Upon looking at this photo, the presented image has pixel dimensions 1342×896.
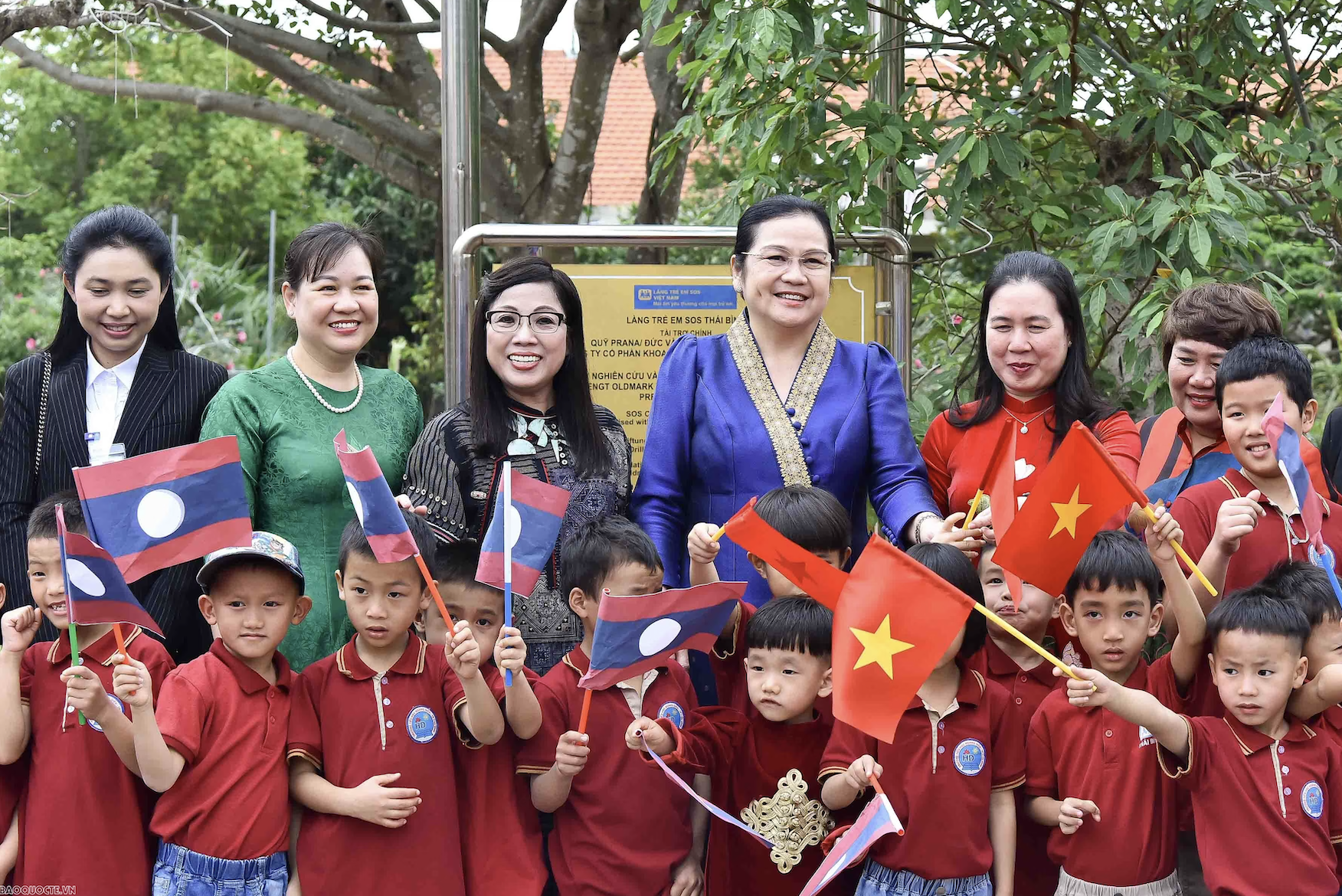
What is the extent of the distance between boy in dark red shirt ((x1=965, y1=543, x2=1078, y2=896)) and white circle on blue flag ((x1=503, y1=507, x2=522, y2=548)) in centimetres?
113

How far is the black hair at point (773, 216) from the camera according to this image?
12.5ft

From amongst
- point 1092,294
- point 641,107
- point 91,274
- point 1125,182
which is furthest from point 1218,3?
point 641,107

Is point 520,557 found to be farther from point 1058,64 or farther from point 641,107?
point 641,107

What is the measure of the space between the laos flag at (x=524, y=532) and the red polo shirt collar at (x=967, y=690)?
0.94 m

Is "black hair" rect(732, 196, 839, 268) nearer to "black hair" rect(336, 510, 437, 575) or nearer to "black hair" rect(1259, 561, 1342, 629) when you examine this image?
"black hair" rect(336, 510, 437, 575)

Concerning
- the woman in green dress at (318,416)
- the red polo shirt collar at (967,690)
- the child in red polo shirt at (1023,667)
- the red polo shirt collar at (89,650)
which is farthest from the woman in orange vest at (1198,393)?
the red polo shirt collar at (89,650)

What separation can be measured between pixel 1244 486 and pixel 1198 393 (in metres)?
0.36

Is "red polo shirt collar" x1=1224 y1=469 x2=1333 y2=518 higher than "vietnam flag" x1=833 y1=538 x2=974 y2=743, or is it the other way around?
"red polo shirt collar" x1=1224 y1=469 x2=1333 y2=518

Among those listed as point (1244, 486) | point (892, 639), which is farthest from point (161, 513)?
point (1244, 486)

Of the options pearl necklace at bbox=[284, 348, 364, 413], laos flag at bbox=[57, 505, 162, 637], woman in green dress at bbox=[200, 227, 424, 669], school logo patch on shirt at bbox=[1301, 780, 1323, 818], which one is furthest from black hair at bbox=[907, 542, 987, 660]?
laos flag at bbox=[57, 505, 162, 637]

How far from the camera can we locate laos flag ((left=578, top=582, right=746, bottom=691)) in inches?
127

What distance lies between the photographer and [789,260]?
12.4ft

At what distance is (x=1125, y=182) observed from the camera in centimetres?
559

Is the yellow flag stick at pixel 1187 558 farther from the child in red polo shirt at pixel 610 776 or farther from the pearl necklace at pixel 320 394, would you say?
the pearl necklace at pixel 320 394
